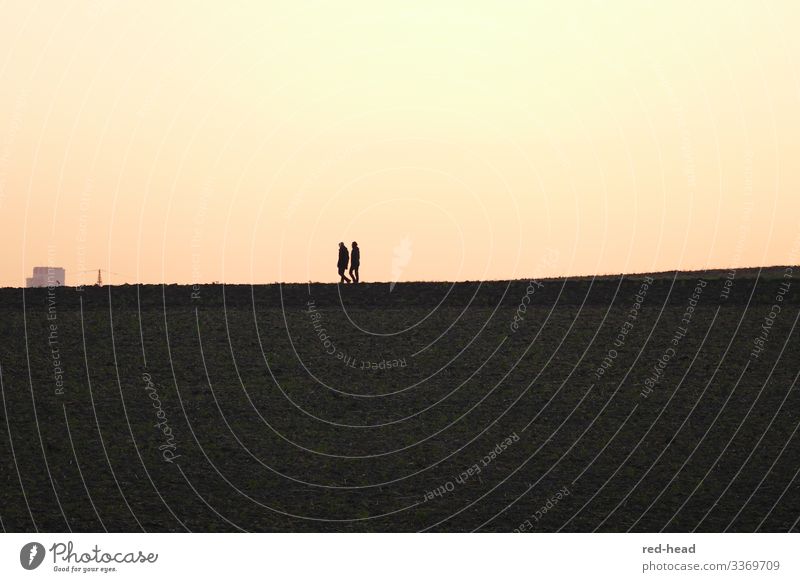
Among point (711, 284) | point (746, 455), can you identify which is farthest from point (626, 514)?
point (711, 284)

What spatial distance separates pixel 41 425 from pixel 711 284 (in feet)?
66.6

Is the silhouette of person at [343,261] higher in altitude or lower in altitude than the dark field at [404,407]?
higher

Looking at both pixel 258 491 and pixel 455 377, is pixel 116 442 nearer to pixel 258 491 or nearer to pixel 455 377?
pixel 258 491

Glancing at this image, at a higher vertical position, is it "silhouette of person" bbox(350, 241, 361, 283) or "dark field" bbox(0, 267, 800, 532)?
"silhouette of person" bbox(350, 241, 361, 283)

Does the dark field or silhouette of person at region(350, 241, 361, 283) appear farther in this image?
silhouette of person at region(350, 241, 361, 283)

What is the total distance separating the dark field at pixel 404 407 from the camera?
64.9 feet

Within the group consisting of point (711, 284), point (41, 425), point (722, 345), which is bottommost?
Answer: point (41, 425)

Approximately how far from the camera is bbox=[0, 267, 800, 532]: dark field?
1978 centimetres

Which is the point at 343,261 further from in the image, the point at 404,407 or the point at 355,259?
the point at 404,407

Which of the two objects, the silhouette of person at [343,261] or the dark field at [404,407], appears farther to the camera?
the silhouette of person at [343,261]

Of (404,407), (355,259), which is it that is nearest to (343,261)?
(355,259)

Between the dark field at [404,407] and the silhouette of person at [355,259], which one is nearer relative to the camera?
the dark field at [404,407]

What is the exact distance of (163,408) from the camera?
24688 millimetres

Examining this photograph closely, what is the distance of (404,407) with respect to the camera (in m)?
24.6
